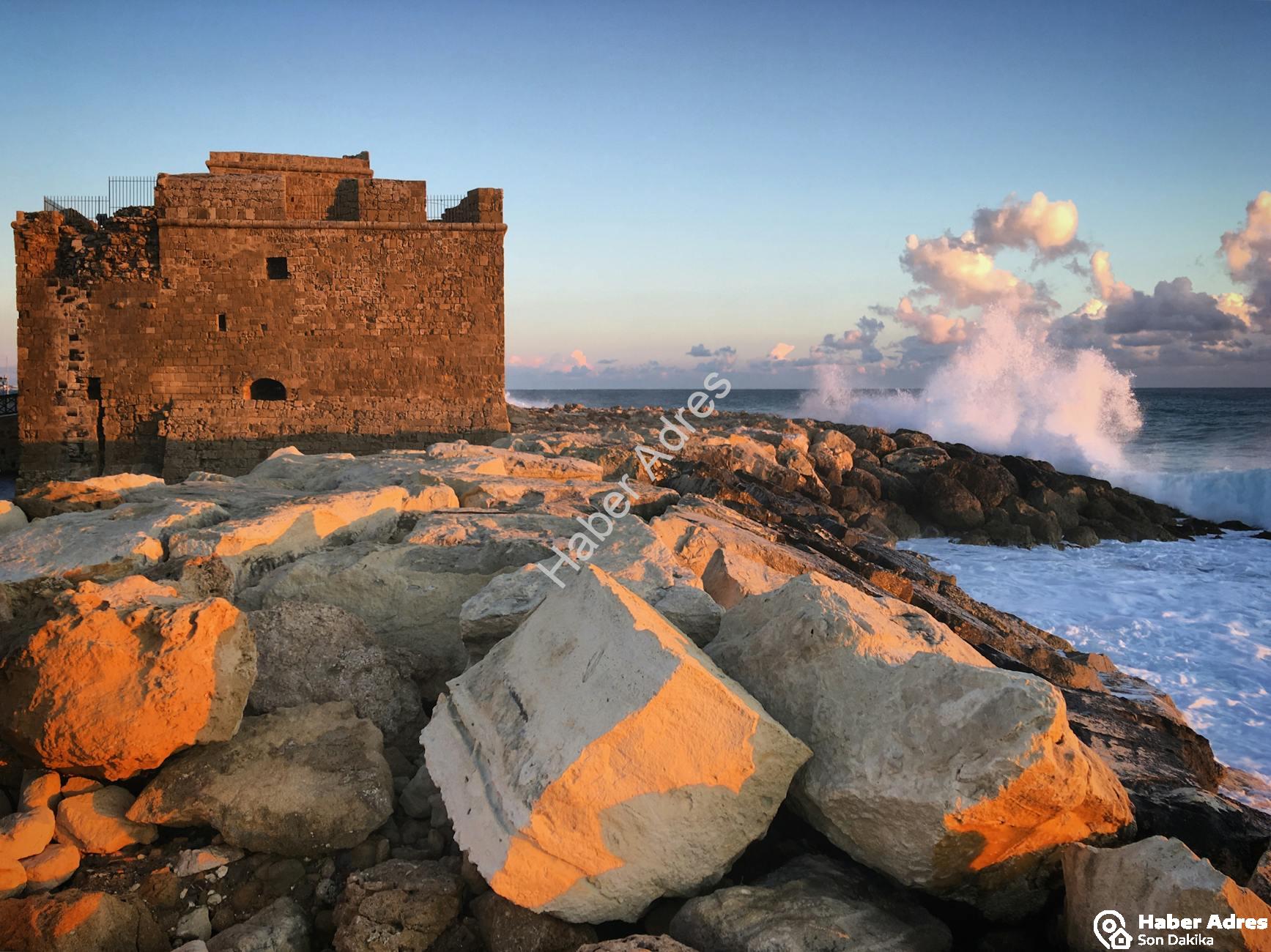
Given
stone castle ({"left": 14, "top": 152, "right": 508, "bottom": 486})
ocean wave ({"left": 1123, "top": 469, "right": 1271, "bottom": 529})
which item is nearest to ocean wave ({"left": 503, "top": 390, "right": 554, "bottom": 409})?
stone castle ({"left": 14, "top": 152, "right": 508, "bottom": 486})

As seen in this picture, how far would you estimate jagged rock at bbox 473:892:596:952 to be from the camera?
2217 mm

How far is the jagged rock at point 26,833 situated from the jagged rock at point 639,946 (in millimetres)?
1736

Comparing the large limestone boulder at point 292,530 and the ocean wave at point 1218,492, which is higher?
the large limestone boulder at point 292,530

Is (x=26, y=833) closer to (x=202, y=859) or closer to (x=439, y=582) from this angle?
(x=202, y=859)

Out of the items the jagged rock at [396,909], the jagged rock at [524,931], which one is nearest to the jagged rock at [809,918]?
the jagged rock at [524,931]

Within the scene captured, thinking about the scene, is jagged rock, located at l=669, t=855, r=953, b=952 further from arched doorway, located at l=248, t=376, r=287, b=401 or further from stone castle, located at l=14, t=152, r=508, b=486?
arched doorway, located at l=248, t=376, r=287, b=401

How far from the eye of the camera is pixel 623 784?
223cm

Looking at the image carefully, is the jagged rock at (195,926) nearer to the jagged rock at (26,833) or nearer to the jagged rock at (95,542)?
the jagged rock at (26,833)

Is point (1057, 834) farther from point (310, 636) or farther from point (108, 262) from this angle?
point (108, 262)

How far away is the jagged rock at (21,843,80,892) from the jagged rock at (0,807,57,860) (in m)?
0.03

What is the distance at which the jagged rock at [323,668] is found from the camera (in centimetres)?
313

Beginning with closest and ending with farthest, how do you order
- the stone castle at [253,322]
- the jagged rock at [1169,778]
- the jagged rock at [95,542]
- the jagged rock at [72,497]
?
1. the jagged rock at [1169,778]
2. the jagged rock at [95,542]
3. the jagged rock at [72,497]
4. the stone castle at [253,322]

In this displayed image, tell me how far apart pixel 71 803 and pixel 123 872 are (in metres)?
0.31

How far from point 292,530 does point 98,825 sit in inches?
87.0
